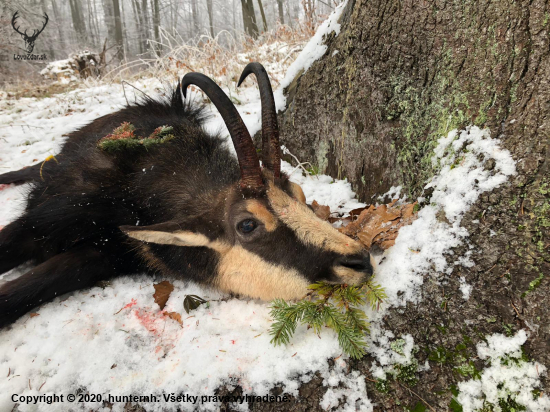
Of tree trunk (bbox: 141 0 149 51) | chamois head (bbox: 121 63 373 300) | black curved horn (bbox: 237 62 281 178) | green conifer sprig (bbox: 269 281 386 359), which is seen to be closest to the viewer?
green conifer sprig (bbox: 269 281 386 359)

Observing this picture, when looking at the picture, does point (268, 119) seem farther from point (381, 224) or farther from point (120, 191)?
point (120, 191)

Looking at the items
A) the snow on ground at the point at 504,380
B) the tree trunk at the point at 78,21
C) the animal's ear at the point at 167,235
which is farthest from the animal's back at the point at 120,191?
the tree trunk at the point at 78,21

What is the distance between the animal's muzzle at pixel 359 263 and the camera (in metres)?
2.30

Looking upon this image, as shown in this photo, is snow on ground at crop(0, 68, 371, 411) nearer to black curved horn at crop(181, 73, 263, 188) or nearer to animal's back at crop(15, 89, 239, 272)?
animal's back at crop(15, 89, 239, 272)

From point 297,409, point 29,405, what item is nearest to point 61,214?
point 29,405

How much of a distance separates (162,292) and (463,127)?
284 centimetres

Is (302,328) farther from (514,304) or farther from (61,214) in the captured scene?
(61,214)

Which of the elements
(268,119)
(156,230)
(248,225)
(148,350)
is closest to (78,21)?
(268,119)

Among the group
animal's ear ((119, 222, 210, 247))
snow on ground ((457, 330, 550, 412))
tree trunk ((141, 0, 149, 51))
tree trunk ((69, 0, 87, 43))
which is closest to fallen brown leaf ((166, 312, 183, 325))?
animal's ear ((119, 222, 210, 247))

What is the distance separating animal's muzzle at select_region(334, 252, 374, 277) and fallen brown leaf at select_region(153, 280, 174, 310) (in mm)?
1630

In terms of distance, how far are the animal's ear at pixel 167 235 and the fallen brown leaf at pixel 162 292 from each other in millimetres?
497

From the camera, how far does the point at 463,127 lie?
2430mm

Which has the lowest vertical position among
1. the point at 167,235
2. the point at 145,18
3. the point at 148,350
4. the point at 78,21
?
the point at 148,350

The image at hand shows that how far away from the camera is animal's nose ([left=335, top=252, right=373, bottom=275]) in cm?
230
